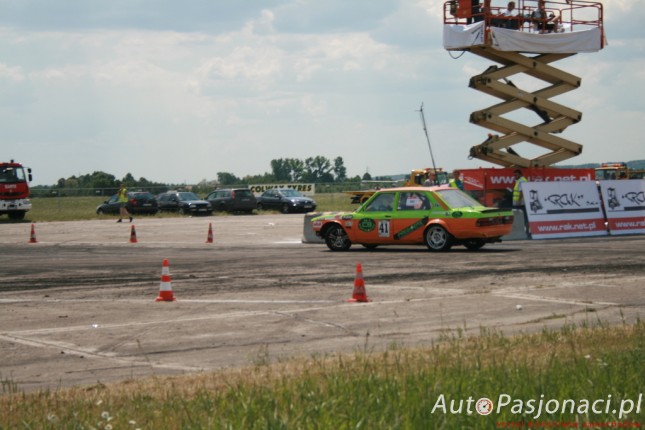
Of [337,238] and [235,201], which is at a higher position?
[235,201]

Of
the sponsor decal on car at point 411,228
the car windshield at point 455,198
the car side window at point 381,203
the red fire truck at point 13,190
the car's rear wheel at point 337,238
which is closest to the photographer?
the car windshield at point 455,198

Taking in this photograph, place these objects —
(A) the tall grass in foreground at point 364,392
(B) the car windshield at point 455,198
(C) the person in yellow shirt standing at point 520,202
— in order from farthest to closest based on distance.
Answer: (C) the person in yellow shirt standing at point 520,202
(B) the car windshield at point 455,198
(A) the tall grass in foreground at point 364,392

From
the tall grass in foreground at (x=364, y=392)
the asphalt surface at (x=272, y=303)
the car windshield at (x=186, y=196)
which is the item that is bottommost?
the asphalt surface at (x=272, y=303)

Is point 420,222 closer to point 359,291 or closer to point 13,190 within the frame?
point 359,291

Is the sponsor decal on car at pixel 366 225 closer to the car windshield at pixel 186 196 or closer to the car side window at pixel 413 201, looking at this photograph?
the car side window at pixel 413 201

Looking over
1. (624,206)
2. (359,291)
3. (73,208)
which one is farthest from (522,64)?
(73,208)

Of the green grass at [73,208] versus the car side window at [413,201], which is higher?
the car side window at [413,201]

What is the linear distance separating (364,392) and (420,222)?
15.2 m

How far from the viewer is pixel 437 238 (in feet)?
71.3

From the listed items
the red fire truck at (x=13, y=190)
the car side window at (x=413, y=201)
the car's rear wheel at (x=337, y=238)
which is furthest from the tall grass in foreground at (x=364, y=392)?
the red fire truck at (x=13, y=190)

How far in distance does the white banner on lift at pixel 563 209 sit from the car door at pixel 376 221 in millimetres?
5701

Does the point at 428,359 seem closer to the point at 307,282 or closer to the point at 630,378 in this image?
the point at 630,378

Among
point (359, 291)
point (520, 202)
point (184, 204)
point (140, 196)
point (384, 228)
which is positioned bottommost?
point (359, 291)

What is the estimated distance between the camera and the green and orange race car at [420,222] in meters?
21.3
